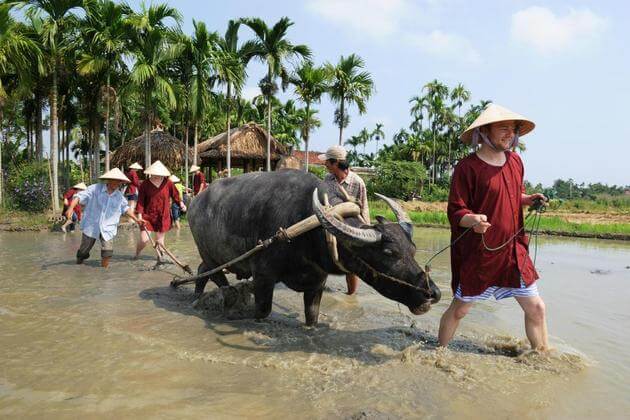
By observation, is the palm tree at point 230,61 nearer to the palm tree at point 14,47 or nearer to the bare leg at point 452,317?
the palm tree at point 14,47

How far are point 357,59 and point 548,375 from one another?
813 inches

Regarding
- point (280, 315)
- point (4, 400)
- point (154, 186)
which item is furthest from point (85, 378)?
point (154, 186)

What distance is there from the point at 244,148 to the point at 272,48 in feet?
14.8

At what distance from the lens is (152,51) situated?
51.4 ft

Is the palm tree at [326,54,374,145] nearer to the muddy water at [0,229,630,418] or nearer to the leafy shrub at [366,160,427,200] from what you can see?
the leafy shrub at [366,160,427,200]

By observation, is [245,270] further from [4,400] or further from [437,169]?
[437,169]

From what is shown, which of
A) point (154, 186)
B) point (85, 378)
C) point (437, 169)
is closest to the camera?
point (85, 378)

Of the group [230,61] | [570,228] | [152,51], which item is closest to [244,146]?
[230,61]

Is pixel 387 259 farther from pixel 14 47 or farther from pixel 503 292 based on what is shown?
pixel 14 47

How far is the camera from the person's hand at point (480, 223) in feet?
9.89

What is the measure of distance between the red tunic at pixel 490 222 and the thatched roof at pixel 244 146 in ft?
61.4

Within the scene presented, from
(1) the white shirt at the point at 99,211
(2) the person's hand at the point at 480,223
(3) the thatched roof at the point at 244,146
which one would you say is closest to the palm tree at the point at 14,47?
(3) the thatched roof at the point at 244,146

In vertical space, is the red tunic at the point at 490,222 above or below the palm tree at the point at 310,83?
below

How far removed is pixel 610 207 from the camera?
28.9 metres
